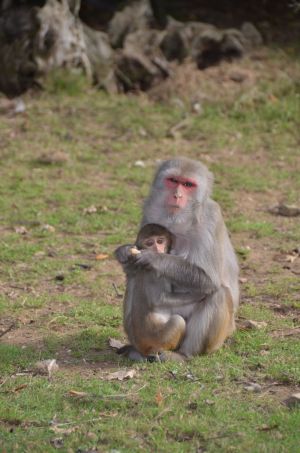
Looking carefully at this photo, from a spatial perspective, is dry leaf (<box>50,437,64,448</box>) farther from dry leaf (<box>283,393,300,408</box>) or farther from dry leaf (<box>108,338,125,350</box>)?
dry leaf (<box>108,338,125,350</box>)

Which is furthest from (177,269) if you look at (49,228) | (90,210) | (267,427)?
(90,210)

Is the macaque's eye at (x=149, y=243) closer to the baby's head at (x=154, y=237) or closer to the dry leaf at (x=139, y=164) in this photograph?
the baby's head at (x=154, y=237)

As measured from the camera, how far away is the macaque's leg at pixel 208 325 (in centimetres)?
672

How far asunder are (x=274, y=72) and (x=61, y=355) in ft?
31.6

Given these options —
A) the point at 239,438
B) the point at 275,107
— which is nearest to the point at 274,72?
the point at 275,107

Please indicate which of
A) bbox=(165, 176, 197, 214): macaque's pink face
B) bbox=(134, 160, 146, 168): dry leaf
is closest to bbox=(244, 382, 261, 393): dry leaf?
bbox=(165, 176, 197, 214): macaque's pink face

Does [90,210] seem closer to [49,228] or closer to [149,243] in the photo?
[49,228]

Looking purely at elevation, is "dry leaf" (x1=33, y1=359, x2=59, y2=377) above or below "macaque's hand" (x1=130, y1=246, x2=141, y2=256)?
below

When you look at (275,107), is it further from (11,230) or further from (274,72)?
(11,230)

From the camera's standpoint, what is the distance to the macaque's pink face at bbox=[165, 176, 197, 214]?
6668mm

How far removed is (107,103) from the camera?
14.8 meters

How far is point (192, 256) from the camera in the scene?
22.1ft

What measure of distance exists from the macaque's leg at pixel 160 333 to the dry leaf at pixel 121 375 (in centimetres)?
34

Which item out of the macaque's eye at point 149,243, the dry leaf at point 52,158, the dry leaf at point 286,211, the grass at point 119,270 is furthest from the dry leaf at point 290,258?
the dry leaf at point 52,158
